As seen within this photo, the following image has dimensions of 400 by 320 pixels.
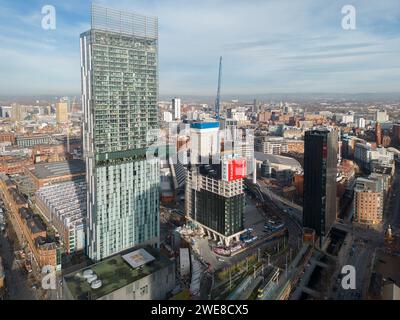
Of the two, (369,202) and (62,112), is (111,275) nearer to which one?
(369,202)

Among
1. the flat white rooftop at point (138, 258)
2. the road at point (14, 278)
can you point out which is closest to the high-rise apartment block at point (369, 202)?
the flat white rooftop at point (138, 258)

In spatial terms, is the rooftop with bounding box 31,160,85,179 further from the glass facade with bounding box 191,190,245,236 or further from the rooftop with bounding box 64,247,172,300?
the rooftop with bounding box 64,247,172,300

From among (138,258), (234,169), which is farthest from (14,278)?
(234,169)

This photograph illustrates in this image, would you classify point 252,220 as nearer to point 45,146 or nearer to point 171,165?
point 171,165

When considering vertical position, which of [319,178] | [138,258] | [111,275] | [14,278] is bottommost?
[14,278]

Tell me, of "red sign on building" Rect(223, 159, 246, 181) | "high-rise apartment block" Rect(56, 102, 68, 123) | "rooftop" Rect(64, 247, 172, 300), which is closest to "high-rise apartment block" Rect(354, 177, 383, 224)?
"red sign on building" Rect(223, 159, 246, 181)

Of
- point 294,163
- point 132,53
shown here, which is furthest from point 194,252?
point 294,163
